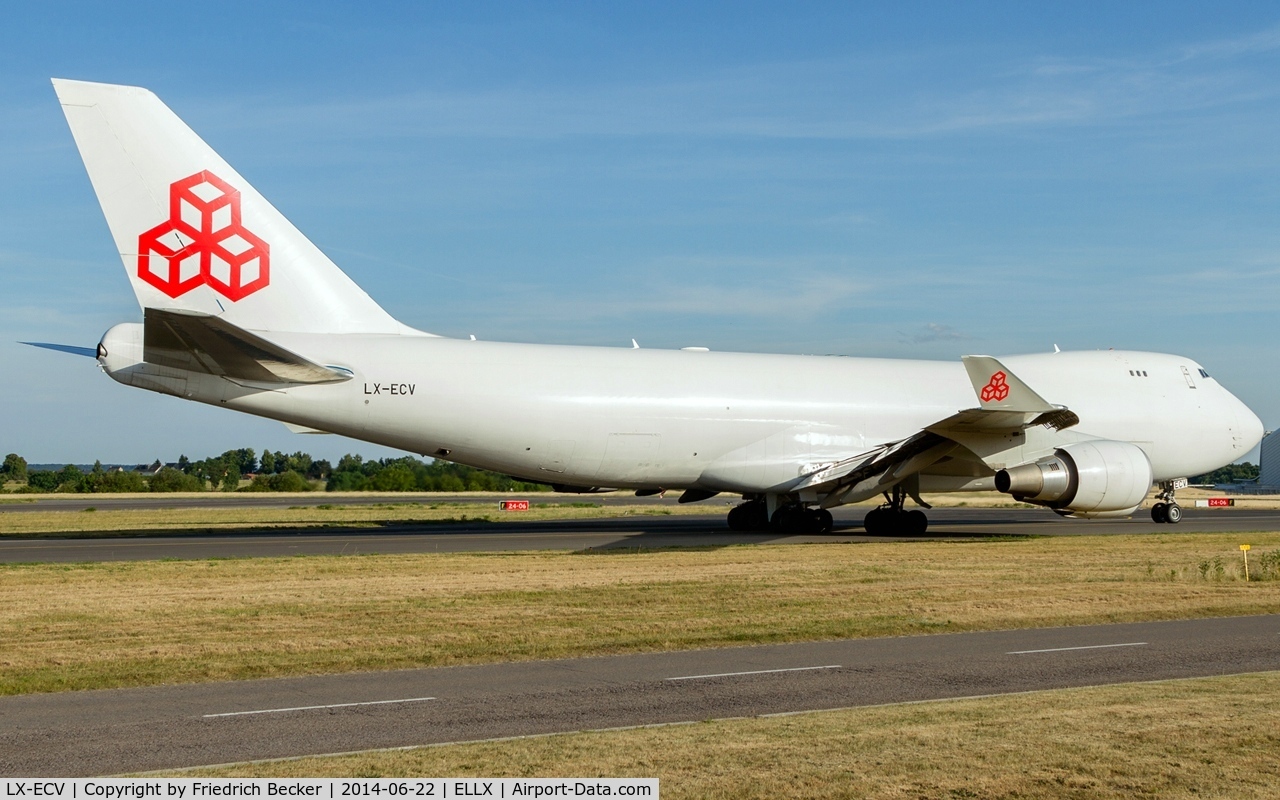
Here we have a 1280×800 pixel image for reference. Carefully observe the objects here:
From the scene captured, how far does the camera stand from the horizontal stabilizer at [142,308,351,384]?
19.8 m

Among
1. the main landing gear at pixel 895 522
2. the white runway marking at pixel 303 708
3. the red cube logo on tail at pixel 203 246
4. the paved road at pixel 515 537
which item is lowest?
the white runway marking at pixel 303 708

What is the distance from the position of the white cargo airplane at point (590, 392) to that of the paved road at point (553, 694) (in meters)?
10.4

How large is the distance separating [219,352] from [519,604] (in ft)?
29.0

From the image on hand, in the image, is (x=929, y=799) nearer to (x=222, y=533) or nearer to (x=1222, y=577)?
(x=1222, y=577)

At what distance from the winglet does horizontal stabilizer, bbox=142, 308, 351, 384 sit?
40.2 feet

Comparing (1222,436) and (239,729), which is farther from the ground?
(1222,436)

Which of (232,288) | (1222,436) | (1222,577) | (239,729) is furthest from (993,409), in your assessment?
(239,729)

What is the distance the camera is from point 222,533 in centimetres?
2828

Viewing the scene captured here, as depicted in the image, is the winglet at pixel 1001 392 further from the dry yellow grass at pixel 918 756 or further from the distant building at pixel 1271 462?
the distant building at pixel 1271 462

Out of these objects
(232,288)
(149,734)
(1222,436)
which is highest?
(232,288)

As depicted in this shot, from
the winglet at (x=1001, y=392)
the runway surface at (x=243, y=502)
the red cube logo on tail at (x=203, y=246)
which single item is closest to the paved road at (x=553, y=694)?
the winglet at (x=1001, y=392)

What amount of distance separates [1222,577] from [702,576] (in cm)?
780

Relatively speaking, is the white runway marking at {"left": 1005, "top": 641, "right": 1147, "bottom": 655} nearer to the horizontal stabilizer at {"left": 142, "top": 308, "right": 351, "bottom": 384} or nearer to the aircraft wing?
the aircraft wing

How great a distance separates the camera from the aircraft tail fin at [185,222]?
21500 millimetres
